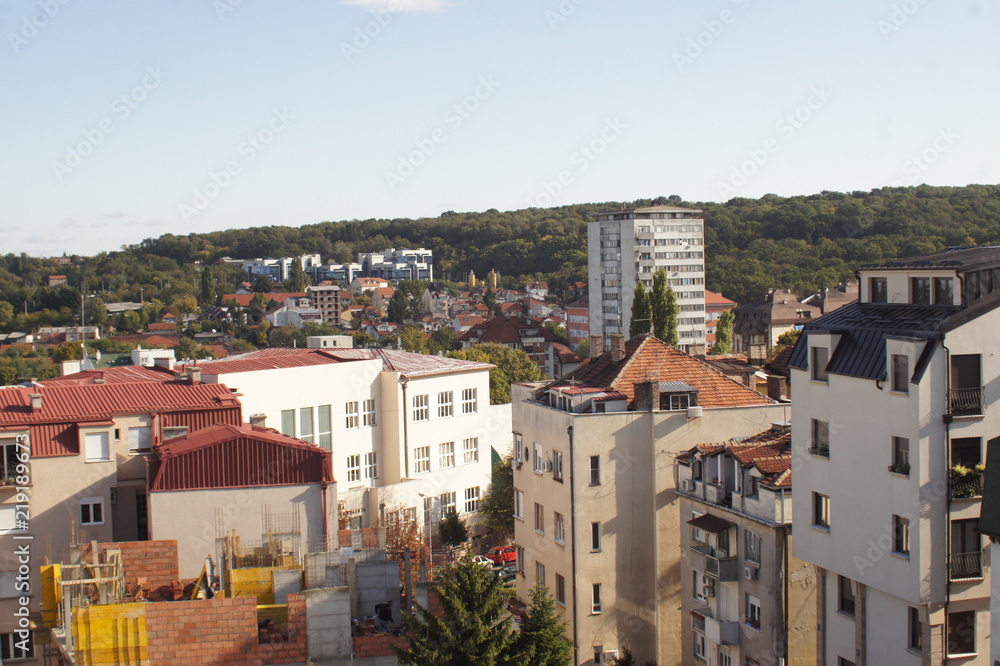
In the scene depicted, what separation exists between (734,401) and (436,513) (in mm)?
19784

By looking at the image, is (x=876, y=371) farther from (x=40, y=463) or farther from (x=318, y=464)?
(x=40, y=463)

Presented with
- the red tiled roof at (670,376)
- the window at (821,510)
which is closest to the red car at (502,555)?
the red tiled roof at (670,376)

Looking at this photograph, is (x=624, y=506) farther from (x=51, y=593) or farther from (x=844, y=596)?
(x=51, y=593)

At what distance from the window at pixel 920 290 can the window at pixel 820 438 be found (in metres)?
2.89

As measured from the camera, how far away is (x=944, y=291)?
758 inches

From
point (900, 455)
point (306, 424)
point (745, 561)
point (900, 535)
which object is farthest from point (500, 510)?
point (900, 455)

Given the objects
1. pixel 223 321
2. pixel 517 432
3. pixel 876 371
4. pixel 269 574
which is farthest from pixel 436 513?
pixel 223 321

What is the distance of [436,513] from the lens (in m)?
45.7

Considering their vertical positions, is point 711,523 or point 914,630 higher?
point 711,523

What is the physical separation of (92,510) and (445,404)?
67.6ft

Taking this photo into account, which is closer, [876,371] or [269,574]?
[876,371]

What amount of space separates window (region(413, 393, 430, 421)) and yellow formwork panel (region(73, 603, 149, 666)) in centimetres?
2649

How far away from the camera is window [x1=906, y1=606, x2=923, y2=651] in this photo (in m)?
18.7

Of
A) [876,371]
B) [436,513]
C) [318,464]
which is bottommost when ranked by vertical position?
[436,513]
